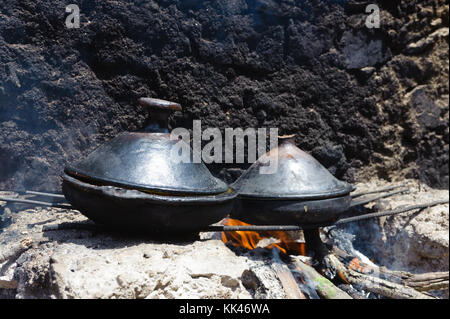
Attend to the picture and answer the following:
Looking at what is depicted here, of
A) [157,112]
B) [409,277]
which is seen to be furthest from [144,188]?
[409,277]

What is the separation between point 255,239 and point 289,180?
67cm

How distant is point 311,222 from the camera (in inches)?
98.3

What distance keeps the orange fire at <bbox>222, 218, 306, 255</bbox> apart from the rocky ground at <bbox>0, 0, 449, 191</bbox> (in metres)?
0.82

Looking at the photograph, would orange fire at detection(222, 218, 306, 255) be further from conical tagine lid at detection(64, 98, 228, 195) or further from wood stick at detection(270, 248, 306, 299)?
conical tagine lid at detection(64, 98, 228, 195)

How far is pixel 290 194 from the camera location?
2.44 m

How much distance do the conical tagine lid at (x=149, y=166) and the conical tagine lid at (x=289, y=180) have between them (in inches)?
14.4

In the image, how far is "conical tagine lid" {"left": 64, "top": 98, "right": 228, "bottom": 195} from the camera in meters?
1.97

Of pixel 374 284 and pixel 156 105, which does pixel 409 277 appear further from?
pixel 156 105

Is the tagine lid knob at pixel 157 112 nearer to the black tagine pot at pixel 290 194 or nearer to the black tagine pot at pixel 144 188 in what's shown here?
the black tagine pot at pixel 144 188

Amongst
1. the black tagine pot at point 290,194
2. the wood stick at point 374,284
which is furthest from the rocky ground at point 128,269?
the wood stick at point 374,284

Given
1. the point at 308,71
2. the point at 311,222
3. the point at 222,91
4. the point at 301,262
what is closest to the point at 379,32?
the point at 308,71

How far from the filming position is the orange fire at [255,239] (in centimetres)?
276

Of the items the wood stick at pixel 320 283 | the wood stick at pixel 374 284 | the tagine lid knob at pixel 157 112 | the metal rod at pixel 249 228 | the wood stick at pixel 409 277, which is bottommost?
the wood stick at pixel 409 277
